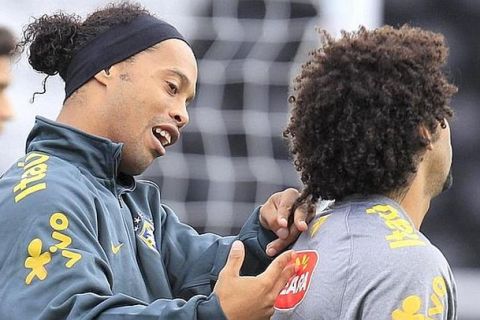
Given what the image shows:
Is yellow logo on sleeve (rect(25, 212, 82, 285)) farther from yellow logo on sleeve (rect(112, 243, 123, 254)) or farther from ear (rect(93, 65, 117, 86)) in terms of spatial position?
ear (rect(93, 65, 117, 86))

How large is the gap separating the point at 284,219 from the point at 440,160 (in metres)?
0.39

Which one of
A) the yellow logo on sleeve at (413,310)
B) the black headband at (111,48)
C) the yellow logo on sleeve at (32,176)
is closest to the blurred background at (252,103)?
the black headband at (111,48)

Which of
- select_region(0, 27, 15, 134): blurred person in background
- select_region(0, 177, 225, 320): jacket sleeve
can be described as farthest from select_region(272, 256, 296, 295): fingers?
select_region(0, 27, 15, 134): blurred person in background

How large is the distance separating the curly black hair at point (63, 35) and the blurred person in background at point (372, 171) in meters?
0.70

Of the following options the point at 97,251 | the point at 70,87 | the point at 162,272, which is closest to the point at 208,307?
the point at 97,251

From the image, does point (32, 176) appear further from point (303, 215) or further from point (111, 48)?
point (303, 215)

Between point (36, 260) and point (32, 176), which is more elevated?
point (32, 176)

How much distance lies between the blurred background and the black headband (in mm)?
2528

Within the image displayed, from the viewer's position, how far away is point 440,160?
2.70m

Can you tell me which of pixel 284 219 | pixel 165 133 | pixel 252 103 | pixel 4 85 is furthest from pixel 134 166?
pixel 252 103

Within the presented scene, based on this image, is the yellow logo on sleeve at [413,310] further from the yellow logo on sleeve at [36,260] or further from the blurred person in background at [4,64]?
the blurred person in background at [4,64]

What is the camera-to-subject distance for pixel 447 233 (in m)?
5.80

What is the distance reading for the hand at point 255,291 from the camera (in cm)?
260

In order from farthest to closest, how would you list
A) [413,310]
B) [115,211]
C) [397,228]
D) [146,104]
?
[146,104]
[115,211]
[397,228]
[413,310]
